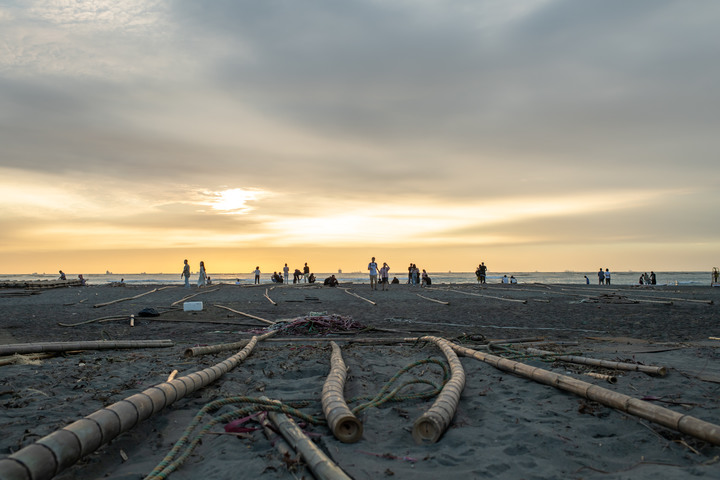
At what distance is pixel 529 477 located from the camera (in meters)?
3.23

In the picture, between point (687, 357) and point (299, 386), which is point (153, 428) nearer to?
point (299, 386)

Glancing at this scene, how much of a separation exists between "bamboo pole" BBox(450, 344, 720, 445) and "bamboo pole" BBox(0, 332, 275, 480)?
13.3 feet

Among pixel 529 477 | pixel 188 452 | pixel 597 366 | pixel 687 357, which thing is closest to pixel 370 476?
pixel 529 477

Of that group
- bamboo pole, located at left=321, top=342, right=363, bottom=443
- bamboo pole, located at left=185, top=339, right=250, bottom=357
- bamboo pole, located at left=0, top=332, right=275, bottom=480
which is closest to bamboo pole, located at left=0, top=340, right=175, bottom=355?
bamboo pole, located at left=185, top=339, right=250, bottom=357

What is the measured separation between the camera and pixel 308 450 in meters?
3.40

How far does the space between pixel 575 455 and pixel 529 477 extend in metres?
0.60

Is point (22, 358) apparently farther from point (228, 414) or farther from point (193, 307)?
point (193, 307)

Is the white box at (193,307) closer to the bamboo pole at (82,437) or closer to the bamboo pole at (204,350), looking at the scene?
the bamboo pole at (204,350)

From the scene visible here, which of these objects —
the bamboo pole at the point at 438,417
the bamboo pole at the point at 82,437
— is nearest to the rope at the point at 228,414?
the bamboo pole at the point at 438,417

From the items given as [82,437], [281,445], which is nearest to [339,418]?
[281,445]

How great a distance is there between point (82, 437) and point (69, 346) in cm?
532

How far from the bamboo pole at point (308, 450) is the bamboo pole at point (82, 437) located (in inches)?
44.0

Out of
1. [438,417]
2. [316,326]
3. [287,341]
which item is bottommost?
[287,341]

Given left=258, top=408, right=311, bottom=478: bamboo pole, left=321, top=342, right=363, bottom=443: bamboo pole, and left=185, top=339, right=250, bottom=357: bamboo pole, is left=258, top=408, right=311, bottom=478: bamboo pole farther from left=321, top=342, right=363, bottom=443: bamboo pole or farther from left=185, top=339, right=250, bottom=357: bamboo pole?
left=185, top=339, right=250, bottom=357: bamboo pole
